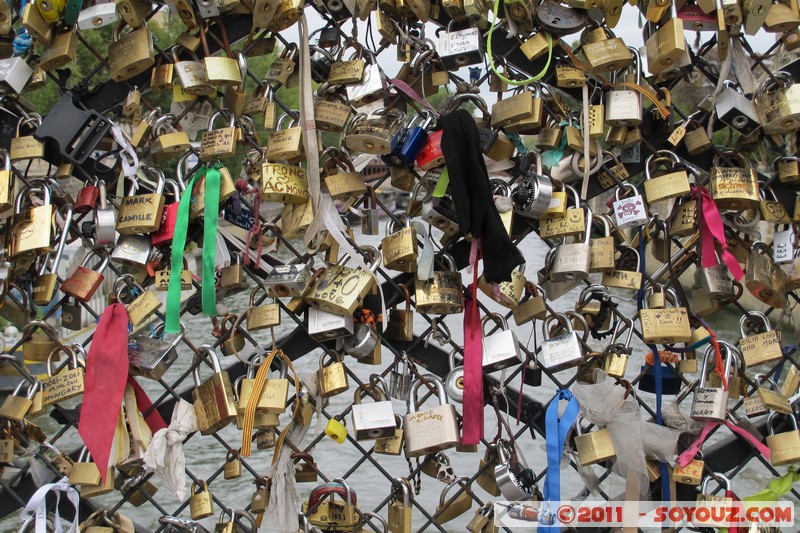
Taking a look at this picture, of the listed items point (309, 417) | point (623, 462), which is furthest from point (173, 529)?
point (623, 462)

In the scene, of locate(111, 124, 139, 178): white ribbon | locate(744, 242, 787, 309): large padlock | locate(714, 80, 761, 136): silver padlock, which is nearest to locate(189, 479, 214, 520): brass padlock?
locate(111, 124, 139, 178): white ribbon

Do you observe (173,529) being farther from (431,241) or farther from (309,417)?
(431,241)

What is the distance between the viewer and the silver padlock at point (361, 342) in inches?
72.6

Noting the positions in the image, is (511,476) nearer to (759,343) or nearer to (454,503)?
(454,503)

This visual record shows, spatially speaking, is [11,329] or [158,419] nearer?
[158,419]

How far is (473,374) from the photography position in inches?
72.1

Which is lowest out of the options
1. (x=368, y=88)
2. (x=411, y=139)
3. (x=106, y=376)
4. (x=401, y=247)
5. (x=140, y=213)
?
(x=106, y=376)

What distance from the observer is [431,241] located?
184 cm

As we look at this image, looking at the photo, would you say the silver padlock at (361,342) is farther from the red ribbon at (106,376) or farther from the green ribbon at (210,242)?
the red ribbon at (106,376)

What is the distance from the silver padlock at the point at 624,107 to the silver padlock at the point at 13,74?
4.28 feet

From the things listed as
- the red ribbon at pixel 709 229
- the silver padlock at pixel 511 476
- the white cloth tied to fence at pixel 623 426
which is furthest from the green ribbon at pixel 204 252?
the red ribbon at pixel 709 229

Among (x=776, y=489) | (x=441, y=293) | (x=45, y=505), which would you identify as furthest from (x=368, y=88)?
(x=776, y=489)

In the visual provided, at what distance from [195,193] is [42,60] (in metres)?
0.46

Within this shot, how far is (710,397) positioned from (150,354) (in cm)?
123
